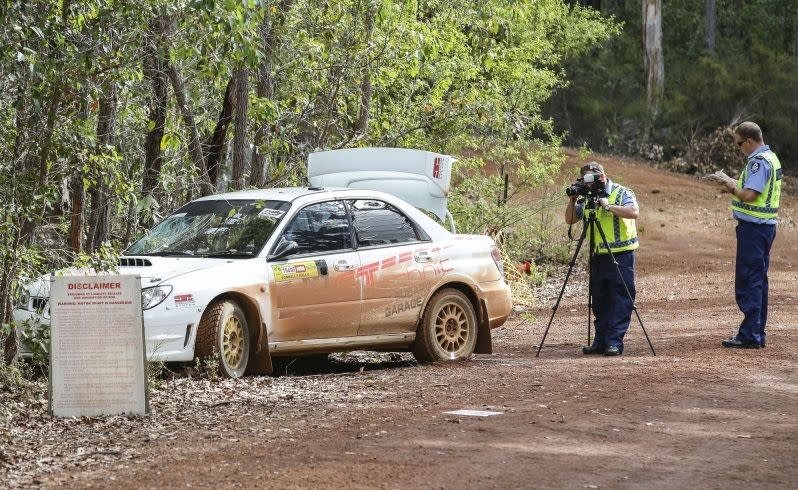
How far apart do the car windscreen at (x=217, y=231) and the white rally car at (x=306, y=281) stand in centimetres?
1

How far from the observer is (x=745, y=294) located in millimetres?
12516

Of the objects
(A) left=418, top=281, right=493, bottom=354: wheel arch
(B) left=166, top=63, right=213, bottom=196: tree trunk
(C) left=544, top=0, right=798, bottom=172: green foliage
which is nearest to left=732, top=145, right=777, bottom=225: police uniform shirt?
(A) left=418, top=281, right=493, bottom=354: wheel arch

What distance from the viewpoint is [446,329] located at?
39.0 ft

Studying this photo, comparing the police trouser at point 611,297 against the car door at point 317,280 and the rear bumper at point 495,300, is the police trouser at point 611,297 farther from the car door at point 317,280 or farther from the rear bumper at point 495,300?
the car door at point 317,280

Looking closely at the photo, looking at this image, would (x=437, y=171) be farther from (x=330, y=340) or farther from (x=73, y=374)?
(x=73, y=374)

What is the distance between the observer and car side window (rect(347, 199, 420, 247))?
37.3 feet

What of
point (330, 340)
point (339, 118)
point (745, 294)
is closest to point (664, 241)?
point (339, 118)

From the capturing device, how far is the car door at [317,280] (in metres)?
10.7

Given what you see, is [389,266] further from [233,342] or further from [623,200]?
[623,200]

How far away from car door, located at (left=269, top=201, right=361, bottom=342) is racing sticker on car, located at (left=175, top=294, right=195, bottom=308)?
0.77 metres

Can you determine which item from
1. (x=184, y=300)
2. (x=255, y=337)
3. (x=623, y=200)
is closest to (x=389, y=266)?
(x=255, y=337)

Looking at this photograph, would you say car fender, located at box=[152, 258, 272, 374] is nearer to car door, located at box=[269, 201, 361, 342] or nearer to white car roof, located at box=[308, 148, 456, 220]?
car door, located at box=[269, 201, 361, 342]

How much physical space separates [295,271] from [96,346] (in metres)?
2.38

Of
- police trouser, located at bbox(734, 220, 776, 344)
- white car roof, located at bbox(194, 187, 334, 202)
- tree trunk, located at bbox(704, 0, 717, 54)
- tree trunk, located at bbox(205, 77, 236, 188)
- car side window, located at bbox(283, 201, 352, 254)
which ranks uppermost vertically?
tree trunk, located at bbox(704, 0, 717, 54)
